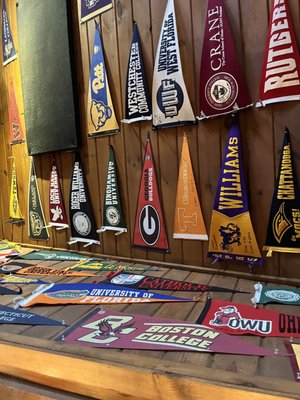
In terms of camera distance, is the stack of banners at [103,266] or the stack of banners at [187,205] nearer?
the stack of banners at [187,205]

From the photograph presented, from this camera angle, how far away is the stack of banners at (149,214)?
1.72 metres

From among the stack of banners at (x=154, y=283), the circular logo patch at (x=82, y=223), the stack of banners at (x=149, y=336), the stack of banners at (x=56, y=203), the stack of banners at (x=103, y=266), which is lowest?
the stack of banners at (x=149, y=336)

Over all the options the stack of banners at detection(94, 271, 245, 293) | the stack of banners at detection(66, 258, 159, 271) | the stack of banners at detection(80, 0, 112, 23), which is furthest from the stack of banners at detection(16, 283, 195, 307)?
the stack of banners at detection(80, 0, 112, 23)

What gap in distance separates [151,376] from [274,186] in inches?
34.8

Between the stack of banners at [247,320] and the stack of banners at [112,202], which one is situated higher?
the stack of banners at [112,202]

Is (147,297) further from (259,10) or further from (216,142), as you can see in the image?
(259,10)

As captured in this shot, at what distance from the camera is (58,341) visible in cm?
105

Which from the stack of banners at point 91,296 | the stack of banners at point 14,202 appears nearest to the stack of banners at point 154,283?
the stack of banners at point 91,296

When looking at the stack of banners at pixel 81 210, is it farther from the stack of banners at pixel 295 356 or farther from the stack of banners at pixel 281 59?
the stack of banners at pixel 295 356

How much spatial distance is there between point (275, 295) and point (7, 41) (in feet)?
7.88

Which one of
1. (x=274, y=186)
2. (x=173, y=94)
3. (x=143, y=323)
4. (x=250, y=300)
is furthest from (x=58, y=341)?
(x=173, y=94)

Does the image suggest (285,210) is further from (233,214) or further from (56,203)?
(56,203)

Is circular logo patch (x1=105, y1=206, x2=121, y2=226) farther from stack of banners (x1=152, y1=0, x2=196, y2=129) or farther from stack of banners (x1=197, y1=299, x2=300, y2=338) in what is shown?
stack of banners (x1=197, y1=299, x2=300, y2=338)

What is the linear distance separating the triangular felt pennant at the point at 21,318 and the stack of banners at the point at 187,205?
73 cm
